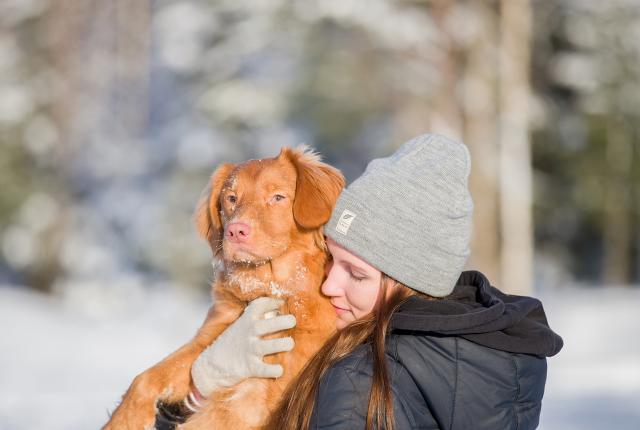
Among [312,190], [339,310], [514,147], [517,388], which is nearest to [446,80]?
[514,147]

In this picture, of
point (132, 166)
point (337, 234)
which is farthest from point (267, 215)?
point (132, 166)

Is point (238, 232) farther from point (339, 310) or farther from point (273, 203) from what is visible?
point (339, 310)

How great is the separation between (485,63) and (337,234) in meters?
17.5

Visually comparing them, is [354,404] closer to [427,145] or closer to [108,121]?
[427,145]

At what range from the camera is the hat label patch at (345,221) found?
295 cm

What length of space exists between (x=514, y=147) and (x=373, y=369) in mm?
18028

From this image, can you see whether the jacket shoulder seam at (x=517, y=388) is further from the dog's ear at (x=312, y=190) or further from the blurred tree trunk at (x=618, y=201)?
the blurred tree trunk at (x=618, y=201)

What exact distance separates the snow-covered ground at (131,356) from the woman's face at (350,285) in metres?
5.21

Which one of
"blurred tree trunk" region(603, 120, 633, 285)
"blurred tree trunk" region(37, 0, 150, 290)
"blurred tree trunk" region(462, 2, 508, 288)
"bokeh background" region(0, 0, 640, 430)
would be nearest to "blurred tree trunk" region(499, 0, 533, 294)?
"bokeh background" region(0, 0, 640, 430)

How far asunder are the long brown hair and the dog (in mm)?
123

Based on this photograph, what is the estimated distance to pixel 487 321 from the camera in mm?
2617

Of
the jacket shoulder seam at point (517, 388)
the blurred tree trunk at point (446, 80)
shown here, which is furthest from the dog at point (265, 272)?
the blurred tree trunk at point (446, 80)

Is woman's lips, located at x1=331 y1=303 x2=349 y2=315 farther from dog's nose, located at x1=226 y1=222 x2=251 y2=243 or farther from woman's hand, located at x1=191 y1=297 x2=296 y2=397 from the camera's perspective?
dog's nose, located at x1=226 y1=222 x2=251 y2=243

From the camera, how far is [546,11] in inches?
915
